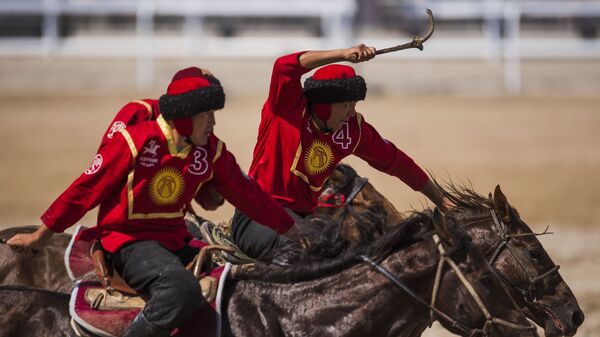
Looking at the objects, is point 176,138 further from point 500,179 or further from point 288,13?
point 288,13

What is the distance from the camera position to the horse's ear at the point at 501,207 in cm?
429

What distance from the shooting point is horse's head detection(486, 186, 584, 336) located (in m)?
4.16

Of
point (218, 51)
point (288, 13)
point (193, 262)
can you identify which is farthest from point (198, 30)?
point (193, 262)

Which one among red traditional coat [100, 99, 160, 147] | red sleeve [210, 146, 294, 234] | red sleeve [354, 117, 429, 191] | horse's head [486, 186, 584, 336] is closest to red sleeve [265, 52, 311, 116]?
red sleeve [354, 117, 429, 191]

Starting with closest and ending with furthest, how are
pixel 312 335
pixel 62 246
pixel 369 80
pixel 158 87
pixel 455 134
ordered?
pixel 312 335 < pixel 62 246 < pixel 455 134 < pixel 158 87 < pixel 369 80

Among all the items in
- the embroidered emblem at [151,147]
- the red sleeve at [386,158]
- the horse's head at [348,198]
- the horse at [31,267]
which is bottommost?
the horse at [31,267]

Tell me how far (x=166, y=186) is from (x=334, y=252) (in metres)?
0.79

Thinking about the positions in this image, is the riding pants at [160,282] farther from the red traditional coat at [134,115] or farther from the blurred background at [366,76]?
the blurred background at [366,76]

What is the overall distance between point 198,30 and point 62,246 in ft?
65.7

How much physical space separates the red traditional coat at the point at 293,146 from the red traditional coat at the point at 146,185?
939mm

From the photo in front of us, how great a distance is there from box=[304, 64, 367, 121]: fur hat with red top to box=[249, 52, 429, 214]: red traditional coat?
0.09m

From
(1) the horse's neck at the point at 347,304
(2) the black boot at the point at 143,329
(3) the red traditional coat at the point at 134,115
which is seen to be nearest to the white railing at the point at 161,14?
(3) the red traditional coat at the point at 134,115

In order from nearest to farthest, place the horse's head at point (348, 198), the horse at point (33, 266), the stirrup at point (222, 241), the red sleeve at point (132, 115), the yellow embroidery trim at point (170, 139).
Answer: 1. the yellow embroidery trim at point (170, 139)
2. the red sleeve at point (132, 115)
3. the stirrup at point (222, 241)
4. the horse at point (33, 266)
5. the horse's head at point (348, 198)

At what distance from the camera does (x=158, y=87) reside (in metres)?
22.8
